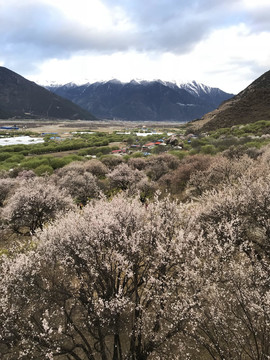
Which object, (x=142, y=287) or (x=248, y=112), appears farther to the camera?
(x=248, y=112)

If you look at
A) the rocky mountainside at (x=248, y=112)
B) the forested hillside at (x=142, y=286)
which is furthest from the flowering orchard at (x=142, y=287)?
the rocky mountainside at (x=248, y=112)

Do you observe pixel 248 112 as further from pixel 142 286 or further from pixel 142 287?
pixel 142 287

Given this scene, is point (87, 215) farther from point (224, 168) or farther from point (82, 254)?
point (224, 168)

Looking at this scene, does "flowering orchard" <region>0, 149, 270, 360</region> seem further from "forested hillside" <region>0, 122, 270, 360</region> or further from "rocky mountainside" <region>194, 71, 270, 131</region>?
"rocky mountainside" <region>194, 71, 270, 131</region>

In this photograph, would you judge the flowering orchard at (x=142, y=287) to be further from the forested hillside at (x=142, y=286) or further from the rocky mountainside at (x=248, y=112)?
the rocky mountainside at (x=248, y=112)

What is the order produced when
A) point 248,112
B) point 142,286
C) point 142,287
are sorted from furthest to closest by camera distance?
1. point 248,112
2. point 142,286
3. point 142,287

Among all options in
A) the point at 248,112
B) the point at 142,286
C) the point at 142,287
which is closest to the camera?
the point at 142,287

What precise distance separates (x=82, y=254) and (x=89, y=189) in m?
30.5

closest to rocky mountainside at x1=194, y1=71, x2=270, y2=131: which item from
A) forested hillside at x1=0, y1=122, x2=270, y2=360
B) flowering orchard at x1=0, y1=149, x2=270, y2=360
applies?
flowering orchard at x1=0, y1=149, x2=270, y2=360

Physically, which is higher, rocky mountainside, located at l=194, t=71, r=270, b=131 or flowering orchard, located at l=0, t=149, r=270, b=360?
rocky mountainside, located at l=194, t=71, r=270, b=131

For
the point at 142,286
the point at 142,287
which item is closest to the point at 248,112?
the point at 142,286

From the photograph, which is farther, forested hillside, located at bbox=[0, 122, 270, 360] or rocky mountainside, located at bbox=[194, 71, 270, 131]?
rocky mountainside, located at bbox=[194, 71, 270, 131]

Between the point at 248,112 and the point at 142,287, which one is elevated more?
the point at 248,112

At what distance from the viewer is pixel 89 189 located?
138 ft
